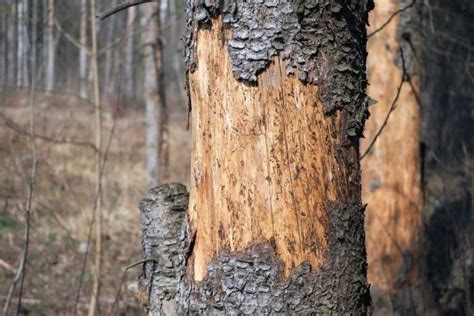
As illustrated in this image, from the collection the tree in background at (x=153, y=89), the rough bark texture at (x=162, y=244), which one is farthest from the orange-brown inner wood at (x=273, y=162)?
the tree in background at (x=153, y=89)

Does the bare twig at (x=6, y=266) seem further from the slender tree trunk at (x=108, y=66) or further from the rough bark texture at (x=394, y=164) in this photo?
the rough bark texture at (x=394, y=164)

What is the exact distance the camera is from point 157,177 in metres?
7.10

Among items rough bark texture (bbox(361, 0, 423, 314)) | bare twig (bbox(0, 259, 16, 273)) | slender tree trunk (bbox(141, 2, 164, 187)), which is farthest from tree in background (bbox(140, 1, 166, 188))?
rough bark texture (bbox(361, 0, 423, 314))

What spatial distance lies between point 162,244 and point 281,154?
38.8 inches

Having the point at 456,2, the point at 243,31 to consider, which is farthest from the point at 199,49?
the point at 456,2

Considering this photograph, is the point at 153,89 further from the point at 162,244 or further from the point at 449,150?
the point at 162,244

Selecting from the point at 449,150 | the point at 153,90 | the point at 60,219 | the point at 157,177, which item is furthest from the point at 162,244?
the point at 60,219

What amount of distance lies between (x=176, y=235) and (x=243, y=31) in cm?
109

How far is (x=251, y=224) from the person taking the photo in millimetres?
2074

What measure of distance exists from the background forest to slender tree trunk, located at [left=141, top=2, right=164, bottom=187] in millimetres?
14

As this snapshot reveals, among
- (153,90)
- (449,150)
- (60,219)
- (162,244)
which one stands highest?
(153,90)

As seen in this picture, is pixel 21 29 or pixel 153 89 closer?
pixel 153 89

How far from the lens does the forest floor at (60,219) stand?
18.5ft

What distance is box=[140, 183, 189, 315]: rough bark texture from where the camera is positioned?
111 inches
